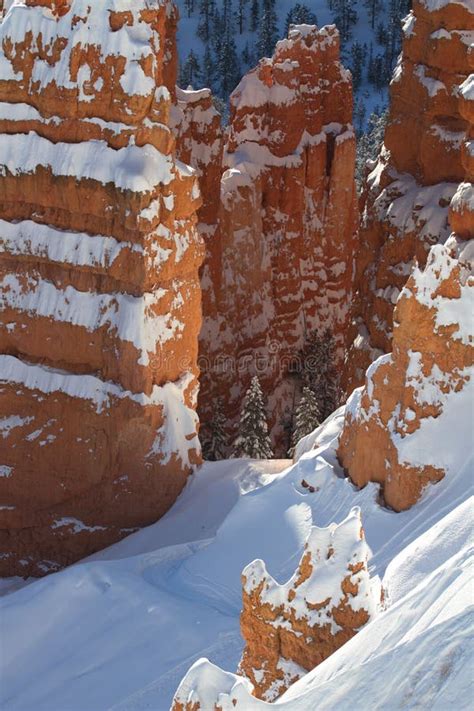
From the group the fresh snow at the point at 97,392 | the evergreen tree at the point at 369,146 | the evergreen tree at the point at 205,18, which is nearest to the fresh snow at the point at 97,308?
the fresh snow at the point at 97,392

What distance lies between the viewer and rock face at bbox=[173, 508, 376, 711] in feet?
30.2

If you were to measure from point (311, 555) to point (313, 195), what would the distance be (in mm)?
30901

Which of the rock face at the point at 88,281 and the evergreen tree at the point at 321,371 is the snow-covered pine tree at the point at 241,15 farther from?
the rock face at the point at 88,281

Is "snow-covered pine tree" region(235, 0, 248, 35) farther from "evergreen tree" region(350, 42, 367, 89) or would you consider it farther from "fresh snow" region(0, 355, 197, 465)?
"fresh snow" region(0, 355, 197, 465)

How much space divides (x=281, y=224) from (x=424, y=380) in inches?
933

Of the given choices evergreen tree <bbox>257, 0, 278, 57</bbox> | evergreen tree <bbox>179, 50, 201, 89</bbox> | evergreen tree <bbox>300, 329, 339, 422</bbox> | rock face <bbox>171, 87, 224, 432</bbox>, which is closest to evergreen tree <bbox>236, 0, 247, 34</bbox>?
evergreen tree <bbox>257, 0, 278, 57</bbox>

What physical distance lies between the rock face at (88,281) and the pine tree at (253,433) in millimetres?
9178

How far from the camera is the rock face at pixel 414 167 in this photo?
26766 millimetres

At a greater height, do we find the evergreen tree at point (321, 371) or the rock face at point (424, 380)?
the rock face at point (424, 380)

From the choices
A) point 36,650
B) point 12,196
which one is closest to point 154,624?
point 36,650

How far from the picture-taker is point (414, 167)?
29188 mm

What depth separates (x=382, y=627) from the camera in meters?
6.52

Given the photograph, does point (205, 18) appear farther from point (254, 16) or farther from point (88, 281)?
point (88, 281)

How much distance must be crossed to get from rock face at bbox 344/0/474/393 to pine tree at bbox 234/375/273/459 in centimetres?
329
